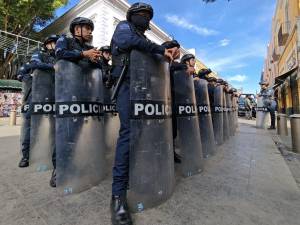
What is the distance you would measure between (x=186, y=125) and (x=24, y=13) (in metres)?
18.9

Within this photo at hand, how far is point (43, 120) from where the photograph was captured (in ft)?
11.1

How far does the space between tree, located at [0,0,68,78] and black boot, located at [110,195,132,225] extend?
18826mm

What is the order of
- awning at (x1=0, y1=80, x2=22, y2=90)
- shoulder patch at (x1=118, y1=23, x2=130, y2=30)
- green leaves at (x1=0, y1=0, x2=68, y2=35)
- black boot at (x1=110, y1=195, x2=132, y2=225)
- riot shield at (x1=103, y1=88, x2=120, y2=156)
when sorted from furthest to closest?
1. awning at (x1=0, y1=80, x2=22, y2=90)
2. green leaves at (x1=0, y1=0, x2=68, y2=35)
3. riot shield at (x1=103, y1=88, x2=120, y2=156)
4. shoulder patch at (x1=118, y1=23, x2=130, y2=30)
5. black boot at (x1=110, y1=195, x2=132, y2=225)

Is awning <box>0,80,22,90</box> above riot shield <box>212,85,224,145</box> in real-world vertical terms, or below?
above

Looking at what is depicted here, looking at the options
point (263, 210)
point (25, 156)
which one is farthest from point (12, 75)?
point (263, 210)

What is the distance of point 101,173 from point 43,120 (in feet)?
4.24

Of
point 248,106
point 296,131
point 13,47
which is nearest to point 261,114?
point 296,131

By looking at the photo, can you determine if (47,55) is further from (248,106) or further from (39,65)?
(248,106)

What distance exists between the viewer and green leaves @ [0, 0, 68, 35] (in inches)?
660

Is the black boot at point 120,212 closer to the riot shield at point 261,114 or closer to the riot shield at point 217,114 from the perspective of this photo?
the riot shield at point 217,114

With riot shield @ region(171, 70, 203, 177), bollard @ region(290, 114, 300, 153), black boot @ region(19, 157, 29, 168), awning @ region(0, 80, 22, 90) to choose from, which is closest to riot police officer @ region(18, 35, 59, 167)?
black boot @ region(19, 157, 29, 168)

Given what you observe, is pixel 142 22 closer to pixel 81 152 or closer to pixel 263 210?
pixel 81 152

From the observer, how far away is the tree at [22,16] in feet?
55.1

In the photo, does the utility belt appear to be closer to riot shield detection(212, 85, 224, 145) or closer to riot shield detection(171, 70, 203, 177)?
Result: riot shield detection(171, 70, 203, 177)
